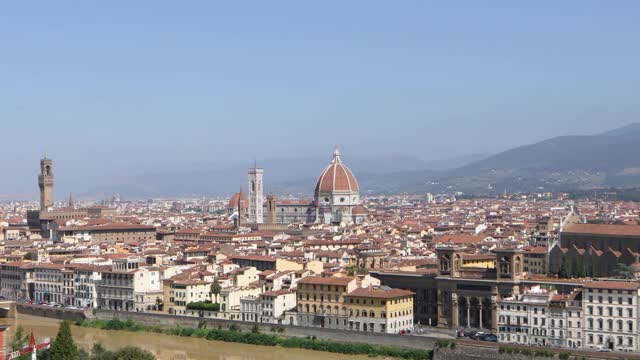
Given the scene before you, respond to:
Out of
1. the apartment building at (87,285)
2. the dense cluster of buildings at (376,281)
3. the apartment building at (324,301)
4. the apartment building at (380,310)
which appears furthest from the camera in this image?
the apartment building at (87,285)

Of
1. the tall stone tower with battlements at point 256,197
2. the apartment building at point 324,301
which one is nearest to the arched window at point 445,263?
the apartment building at point 324,301

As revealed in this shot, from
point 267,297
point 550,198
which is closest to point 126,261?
point 267,297

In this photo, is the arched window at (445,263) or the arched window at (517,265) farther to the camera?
the arched window at (445,263)

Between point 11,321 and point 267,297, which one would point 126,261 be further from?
point 11,321

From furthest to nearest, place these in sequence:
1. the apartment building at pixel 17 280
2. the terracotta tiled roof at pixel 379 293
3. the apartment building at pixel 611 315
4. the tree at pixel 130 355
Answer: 1. the apartment building at pixel 17 280
2. the terracotta tiled roof at pixel 379 293
3. the apartment building at pixel 611 315
4. the tree at pixel 130 355

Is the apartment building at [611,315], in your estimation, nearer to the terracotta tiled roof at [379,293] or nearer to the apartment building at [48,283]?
the terracotta tiled roof at [379,293]

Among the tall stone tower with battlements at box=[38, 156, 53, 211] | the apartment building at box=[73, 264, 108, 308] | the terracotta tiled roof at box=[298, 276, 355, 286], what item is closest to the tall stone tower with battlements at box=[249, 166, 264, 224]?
the tall stone tower with battlements at box=[38, 156, 53, 211]

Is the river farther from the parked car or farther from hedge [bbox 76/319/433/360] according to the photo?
the parked car
